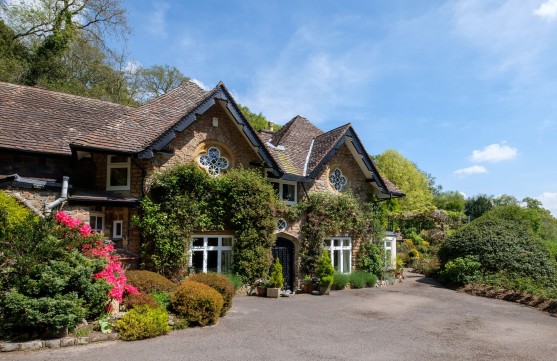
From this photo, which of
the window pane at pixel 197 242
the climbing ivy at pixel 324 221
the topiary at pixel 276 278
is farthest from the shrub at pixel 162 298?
the climbing ivy at pixel 324 221

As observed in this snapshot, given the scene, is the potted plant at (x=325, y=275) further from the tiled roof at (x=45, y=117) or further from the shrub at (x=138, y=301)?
the tiled roof at (x=45, y=117)

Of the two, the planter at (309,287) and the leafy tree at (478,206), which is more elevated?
the leafy tree at (478,206)

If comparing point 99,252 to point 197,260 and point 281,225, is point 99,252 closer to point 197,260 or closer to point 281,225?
point 197,260

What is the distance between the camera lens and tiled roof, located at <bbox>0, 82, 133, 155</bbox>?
1390cm

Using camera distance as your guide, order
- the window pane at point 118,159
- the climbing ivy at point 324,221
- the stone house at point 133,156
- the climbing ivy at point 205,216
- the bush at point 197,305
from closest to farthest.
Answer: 1. the bush at point 197,305
2. the stone house at point 133,156
3. the climbing ivy at point 205,216
4. the window pane at point 118,159
5. the climbing ivy at point 324,221

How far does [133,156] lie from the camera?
13.6 metres

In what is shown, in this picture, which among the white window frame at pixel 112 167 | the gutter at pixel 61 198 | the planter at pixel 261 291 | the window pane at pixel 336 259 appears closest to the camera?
the gutter at pixel 61 198

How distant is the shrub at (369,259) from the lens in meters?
19.3

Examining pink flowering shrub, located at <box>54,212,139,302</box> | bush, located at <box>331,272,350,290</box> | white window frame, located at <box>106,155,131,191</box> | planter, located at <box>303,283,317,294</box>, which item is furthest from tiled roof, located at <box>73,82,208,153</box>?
bush, located at <box>331,272,350,290</box>

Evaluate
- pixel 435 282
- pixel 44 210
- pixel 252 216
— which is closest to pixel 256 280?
pixel 252 216

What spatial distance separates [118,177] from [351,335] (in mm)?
10134

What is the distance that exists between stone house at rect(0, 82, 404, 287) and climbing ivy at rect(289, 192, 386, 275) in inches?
18.4

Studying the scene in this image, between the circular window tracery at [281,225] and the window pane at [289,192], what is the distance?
137 centimetres

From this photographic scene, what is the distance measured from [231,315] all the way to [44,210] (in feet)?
20.7
